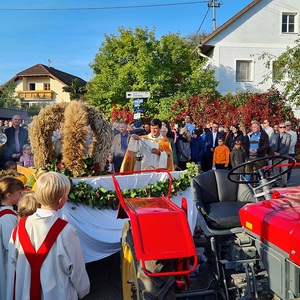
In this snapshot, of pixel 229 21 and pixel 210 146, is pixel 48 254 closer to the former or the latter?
pixel 210 146

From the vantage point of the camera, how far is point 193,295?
253cm

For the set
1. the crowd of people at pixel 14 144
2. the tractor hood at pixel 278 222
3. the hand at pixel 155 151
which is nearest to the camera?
the tractor hood at pixel 278 222

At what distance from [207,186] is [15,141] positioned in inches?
193

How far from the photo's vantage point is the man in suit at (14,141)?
7484 mm

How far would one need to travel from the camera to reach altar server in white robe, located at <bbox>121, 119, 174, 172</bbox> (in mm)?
5383

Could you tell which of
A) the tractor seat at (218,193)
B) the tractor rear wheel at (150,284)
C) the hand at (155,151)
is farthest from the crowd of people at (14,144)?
the tractor rear wheel at (150,284)

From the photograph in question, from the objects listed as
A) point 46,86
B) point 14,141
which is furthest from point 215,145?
point 46,86

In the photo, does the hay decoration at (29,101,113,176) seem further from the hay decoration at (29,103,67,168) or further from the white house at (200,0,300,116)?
the white house at (200,0,300,116)

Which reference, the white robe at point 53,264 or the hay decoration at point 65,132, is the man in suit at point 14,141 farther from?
the white robe at point 53,264

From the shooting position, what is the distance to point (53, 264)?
217cm

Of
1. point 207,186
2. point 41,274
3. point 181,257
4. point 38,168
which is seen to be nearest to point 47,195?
point 41,274

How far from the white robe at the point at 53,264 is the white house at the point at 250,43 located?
752 inches

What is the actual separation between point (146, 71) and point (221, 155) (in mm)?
9990

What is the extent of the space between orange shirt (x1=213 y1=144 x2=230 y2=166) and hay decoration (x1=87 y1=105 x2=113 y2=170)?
4.86 metres
